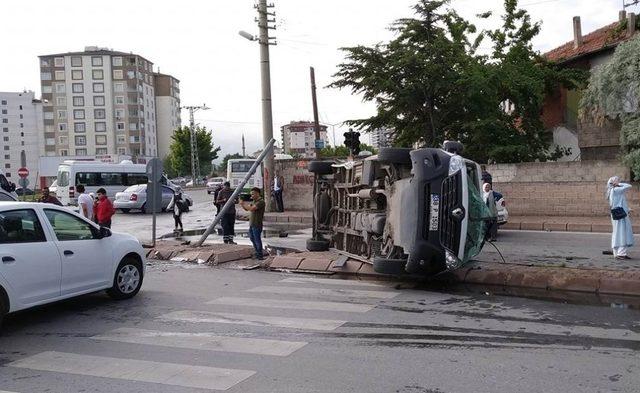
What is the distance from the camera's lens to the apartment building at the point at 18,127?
121 meters

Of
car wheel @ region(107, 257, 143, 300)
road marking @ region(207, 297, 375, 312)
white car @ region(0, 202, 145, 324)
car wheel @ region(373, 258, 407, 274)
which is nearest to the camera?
white car @ region(0, 202, 145, 324)

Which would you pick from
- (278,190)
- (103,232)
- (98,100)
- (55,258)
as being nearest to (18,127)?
(98,100)

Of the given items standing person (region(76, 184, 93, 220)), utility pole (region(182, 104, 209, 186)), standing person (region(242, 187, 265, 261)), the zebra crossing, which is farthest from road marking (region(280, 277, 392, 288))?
utility pole (region(182, 104, 209, 186))

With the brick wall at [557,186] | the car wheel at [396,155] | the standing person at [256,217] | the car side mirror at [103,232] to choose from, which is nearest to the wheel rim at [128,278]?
the car side mirror at [103,232]

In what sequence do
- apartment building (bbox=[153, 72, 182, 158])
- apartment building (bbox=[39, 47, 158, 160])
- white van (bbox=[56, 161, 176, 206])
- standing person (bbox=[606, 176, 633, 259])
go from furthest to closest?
1. apartment building (bbox=[153, 72, 182, 158])
2. apartment building (bbox=[39, 47, 158, 160])
3. white van (bbox=[56, 161, 176, 206])
4. standing person (bbox=[606, 176, 633, 259])

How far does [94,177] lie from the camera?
107 ft

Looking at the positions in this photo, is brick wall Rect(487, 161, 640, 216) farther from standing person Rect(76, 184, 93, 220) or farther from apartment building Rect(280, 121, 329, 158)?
apartment building Rect(280, 121, 329, 158)

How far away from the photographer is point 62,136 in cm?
11275

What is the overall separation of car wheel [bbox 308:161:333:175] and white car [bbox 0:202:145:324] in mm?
4371

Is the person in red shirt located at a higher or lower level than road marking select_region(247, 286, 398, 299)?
higher

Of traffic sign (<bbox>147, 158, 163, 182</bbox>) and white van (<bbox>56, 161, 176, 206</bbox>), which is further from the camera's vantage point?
white van (<bbox>56, 161, 176, 206</bbox>)

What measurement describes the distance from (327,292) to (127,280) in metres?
2.91

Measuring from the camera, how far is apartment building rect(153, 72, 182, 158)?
12575 cm

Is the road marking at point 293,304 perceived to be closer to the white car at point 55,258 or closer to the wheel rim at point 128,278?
the wheel rim at point 128,278
